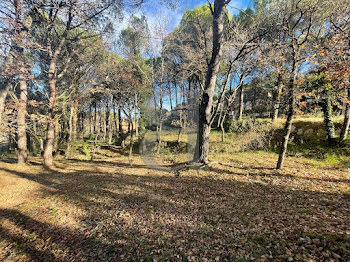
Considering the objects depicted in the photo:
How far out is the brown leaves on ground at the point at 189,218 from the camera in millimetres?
2975

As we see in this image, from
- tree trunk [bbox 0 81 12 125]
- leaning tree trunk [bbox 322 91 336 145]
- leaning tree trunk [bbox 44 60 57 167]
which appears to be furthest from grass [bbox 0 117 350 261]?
tree trunk [bbox 0 81 12 125]

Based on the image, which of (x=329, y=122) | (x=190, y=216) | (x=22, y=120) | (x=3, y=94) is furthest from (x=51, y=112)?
(x=329, y=122)

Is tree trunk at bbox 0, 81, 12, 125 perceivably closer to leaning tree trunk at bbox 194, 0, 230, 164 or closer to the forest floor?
the forest floor

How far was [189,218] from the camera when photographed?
13.8 ft

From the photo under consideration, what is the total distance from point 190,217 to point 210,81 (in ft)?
18.2

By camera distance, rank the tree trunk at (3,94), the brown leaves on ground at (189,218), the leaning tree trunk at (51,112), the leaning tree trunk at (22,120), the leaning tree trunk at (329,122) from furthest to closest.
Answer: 1. the leaning tree trunk at (51,112)
2. the leaning tree trunk at (22,120)
3. the leaning tree trunk at (329,122)
4. the tree trunk at (3,94)
5. the brown leaves on ground at (189,218)

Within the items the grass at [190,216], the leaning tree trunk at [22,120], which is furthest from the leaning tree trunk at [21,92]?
the grass at [190,216]

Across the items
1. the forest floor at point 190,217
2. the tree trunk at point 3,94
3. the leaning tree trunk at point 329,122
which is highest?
the tree trunk at point 3,94

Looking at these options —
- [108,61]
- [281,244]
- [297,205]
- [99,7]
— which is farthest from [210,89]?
[108,61]

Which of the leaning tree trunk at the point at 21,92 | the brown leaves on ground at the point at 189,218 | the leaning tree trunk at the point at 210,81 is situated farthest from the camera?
the leaning tree trunk at the point at 21,92

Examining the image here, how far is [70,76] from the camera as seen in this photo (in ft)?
45.0

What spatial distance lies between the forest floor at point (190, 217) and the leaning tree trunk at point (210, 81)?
43.3 inches

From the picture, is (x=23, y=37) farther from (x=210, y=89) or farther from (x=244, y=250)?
(x=244, y=250)

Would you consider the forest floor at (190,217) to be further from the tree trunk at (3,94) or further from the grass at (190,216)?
the tree trunk at (3,94)
